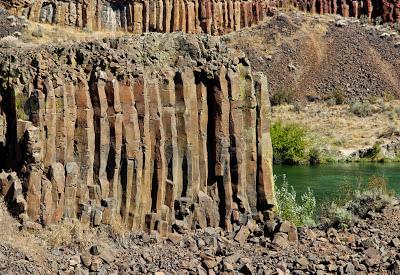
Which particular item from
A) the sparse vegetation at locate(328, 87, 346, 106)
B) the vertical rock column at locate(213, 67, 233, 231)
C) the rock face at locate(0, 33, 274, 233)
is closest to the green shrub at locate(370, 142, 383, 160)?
the sparse vegetation at locate(328, 87, 346, 106)

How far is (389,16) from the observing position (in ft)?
209

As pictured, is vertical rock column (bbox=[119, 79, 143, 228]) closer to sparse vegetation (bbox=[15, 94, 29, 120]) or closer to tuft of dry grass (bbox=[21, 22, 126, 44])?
sparse vegetation (bbox=[15, 94, 29, 120])

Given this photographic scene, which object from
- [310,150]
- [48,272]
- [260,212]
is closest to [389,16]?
[310,150]

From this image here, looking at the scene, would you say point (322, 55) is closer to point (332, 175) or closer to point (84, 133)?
point (332, 175)

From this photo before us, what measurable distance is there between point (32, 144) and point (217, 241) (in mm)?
3741

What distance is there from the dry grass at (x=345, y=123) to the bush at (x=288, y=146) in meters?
3.62

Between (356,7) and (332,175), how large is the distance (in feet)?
126

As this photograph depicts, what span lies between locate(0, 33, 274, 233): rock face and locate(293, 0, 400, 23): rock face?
170ft

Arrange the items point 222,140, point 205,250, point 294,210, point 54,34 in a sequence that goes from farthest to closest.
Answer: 1. point 54,34
2. point 294,210
3. point 222,140
4. point 205,250

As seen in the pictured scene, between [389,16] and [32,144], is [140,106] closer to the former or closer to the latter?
[32,144]

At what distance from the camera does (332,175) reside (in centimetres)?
2966

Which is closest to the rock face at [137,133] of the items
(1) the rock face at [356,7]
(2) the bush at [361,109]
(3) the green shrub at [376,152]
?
(3) the green shrub at [376,152]

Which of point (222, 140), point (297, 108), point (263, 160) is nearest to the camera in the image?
point (222, 140)

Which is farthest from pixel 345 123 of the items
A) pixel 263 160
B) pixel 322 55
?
pixel 263 160
